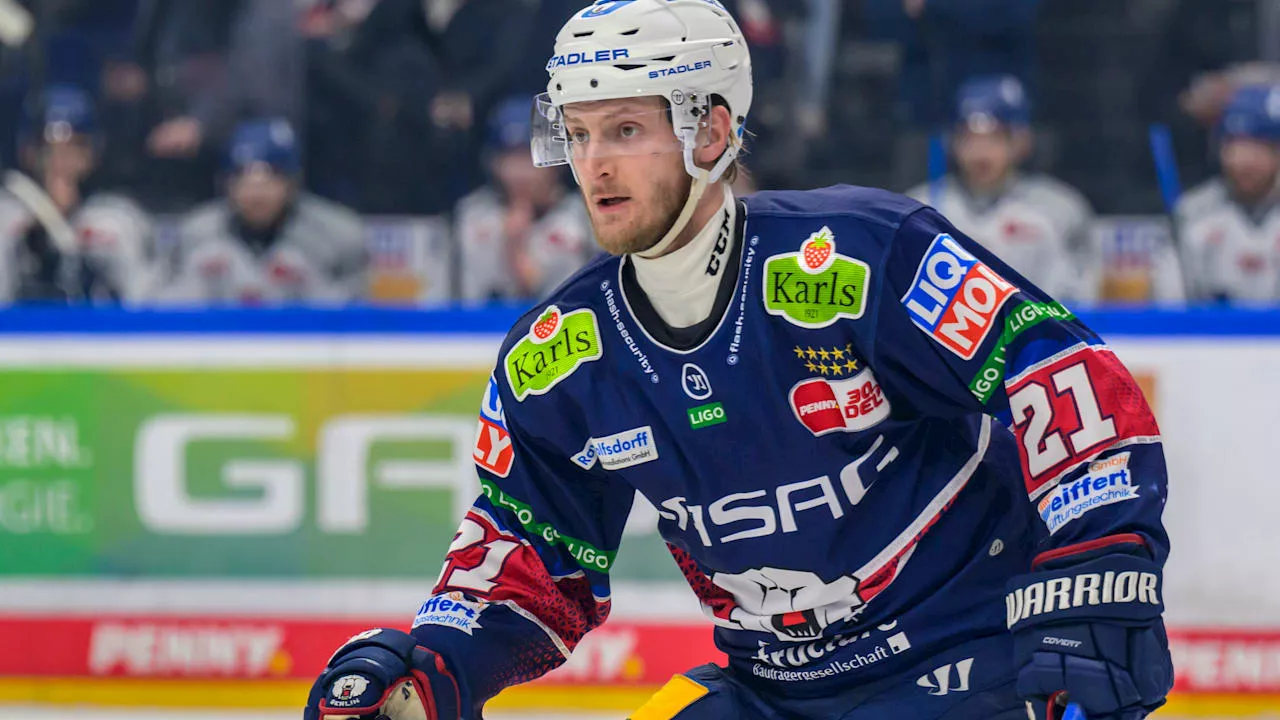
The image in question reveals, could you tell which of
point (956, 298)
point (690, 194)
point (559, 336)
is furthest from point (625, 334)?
point (956, 298)

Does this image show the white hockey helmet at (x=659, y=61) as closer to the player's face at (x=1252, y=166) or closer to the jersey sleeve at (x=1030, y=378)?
the jersey sleeve at (x=1030, y=378)

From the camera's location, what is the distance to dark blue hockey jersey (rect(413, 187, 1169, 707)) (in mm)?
2443

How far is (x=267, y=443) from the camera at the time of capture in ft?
17.2

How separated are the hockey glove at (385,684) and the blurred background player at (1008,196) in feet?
14.3

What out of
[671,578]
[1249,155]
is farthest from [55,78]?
[1249,155]

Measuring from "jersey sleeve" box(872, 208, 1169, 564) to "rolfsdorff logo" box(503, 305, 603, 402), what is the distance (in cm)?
48

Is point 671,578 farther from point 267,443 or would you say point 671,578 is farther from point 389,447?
point 267,443

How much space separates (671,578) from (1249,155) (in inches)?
125

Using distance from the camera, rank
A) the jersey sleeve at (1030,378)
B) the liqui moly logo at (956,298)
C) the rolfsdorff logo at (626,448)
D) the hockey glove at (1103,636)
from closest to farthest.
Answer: the hockey glove at (1103,636) < the jersey sleeve at (1030,378) < the liqui moly logo at (956,298) < the rolfsdorff logo at (626,448)

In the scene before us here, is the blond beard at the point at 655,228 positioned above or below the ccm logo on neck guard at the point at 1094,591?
above

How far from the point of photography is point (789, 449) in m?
2.52

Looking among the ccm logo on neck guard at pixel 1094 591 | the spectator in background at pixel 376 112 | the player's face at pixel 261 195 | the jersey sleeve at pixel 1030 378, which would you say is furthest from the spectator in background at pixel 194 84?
the ccm logo on neck guard at pixel 1094 591

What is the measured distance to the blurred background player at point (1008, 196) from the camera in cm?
649

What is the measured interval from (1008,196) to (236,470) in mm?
3299
